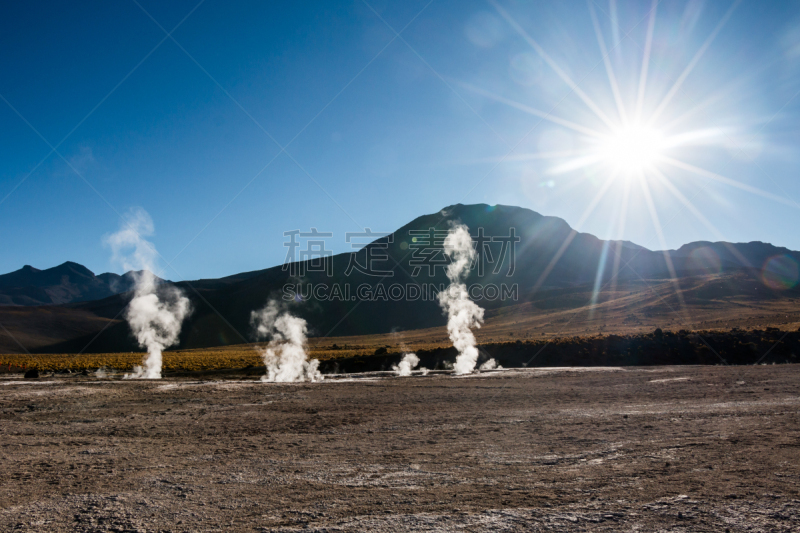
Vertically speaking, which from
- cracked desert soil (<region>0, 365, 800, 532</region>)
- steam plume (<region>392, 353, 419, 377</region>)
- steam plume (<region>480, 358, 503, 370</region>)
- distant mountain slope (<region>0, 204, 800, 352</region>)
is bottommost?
steam plume (<region>480, 358, 503, 370</region>)

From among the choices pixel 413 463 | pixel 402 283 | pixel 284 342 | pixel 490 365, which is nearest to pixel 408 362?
pixel 490 365

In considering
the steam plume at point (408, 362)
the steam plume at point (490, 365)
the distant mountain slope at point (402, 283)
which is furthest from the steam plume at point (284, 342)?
the steam plume at point (490, 365)

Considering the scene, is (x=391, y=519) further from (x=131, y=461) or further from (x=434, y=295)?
(x=434, y=295)

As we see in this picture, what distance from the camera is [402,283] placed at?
509ft

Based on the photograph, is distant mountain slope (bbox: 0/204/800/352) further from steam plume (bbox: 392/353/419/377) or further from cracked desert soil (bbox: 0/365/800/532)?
cracked desert soil (bbox: 0/365/800/532)

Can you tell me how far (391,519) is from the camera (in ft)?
21.4

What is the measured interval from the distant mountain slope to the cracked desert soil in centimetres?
9623

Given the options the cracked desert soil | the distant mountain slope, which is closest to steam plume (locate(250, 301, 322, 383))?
the distant mountain slope

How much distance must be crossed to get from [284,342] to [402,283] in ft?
187

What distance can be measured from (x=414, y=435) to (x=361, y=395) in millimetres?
9951

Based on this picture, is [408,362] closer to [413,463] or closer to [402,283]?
[413,463]

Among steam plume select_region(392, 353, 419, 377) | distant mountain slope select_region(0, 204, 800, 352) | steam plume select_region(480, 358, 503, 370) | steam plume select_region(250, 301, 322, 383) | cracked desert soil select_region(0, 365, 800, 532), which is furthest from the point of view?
distant mountain slope select_region(0, 204, 800, 352)

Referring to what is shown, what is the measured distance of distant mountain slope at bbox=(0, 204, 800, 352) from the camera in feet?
432

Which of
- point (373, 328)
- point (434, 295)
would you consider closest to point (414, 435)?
point (373, 328)
